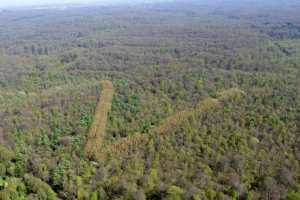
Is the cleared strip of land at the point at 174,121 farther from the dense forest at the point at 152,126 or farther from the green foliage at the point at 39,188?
the green foliage at the point at 39,188

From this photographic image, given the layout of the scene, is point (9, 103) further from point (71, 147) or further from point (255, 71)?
point (255, 71)

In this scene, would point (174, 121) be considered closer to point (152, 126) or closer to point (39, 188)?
point (152, 126)

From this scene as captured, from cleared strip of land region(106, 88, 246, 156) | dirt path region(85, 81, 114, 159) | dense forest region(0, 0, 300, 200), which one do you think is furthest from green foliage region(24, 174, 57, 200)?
cleared strip of land region(106, 88, 246, 156)

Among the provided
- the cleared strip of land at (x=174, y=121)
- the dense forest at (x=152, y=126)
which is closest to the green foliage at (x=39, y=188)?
the dense forest at (x=152, y=126)

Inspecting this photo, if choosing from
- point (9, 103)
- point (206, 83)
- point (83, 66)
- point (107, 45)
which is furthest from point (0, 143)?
point (107, 45)

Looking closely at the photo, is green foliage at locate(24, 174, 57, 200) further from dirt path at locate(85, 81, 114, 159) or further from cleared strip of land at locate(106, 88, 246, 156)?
cleared strip of land at locate(106, 88, 246, 156)

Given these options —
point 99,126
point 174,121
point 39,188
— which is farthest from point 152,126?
point 39,188
